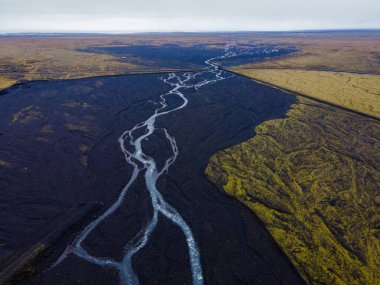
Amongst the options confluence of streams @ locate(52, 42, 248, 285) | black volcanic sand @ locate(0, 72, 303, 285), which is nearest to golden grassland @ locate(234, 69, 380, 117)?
black volcanic sand @ locate(0, 72, 303, 285)

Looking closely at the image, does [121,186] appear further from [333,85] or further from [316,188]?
[333,85]

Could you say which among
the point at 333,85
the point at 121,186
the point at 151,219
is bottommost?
the point at 333,85

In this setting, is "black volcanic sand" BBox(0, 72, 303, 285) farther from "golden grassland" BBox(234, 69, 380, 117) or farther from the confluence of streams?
"golden grassland" BBox(234, 69, 380, 117)

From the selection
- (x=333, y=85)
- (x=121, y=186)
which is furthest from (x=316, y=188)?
(x=333, y=85)

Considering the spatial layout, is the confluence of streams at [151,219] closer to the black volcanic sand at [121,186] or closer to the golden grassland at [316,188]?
the black volcanic sand at [121,186]

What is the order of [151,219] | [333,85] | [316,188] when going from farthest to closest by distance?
[333,85]
[316,188]
[151,219]

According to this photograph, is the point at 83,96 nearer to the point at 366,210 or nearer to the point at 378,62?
the point at 366,210
